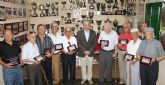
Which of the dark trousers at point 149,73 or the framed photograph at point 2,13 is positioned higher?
the framed photograph at point 2,13

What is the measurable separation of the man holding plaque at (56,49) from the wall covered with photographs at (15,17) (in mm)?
1183

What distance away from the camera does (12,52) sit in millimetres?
5242

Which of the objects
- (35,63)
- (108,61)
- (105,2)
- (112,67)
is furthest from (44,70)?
(105,2)

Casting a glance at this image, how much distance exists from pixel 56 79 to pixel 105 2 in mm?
3611

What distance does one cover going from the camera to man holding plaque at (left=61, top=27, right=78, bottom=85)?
704 cm

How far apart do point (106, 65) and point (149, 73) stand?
6.34 feet

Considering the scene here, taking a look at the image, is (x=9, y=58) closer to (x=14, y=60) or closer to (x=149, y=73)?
(x=14, y=60)

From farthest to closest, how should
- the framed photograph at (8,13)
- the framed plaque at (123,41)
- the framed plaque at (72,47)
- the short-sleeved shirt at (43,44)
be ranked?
1. the framed photograph at (8,13)
2. the framed plaque at (72,47)
3. the framed plaque at (123,41)
4. the short-sleeved shirt at (43,44)

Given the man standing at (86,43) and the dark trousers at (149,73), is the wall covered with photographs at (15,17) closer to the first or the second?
the man standing at (86,43)

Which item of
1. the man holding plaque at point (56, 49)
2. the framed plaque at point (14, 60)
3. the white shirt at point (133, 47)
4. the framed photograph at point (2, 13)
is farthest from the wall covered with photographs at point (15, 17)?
the white shirt at point (133, 47)

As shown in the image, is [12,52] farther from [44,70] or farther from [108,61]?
[108,61]

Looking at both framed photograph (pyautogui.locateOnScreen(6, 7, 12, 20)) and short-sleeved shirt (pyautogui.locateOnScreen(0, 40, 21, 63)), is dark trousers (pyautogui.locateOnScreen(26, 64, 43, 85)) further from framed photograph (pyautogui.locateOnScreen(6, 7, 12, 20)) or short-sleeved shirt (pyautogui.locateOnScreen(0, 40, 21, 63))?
framed photograph (pyautogui.locateOnScreen(6, 7, 12, 20))

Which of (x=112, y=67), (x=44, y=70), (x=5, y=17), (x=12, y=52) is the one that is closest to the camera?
(x=12, y=52)

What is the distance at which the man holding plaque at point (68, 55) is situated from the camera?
704 cm
